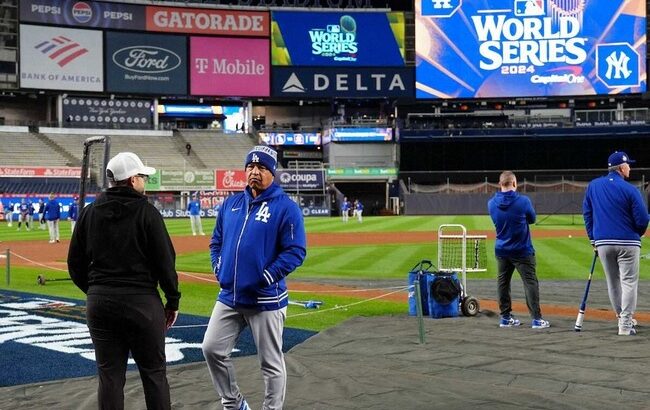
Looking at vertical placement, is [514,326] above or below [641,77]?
below

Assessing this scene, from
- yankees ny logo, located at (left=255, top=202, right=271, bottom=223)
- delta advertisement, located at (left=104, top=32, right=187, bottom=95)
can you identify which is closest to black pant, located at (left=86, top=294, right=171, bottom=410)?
yankees ny logo, located at (left=255, top=202, right=271, bottom=223)

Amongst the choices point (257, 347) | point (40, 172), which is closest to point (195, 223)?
point (40, 172)

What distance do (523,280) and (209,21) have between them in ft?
223

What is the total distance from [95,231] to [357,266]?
54.0 ft

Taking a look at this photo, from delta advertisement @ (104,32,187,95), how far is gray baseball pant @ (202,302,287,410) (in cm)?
6983

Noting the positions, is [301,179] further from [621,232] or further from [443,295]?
[621,232]

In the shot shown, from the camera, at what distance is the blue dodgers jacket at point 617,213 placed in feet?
31.1

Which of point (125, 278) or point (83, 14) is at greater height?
point (83, 14)

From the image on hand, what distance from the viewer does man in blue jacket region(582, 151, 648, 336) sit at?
31.2 feet

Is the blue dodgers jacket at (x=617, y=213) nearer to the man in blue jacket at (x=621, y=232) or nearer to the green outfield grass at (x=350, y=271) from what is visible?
the man in blue jacket at (x=621, y=232)

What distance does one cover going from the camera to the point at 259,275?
555 cm

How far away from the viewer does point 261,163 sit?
5758 millimetres

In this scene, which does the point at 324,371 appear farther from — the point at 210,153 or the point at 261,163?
the point at 210,153

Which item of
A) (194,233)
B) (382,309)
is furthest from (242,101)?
(382,309)
